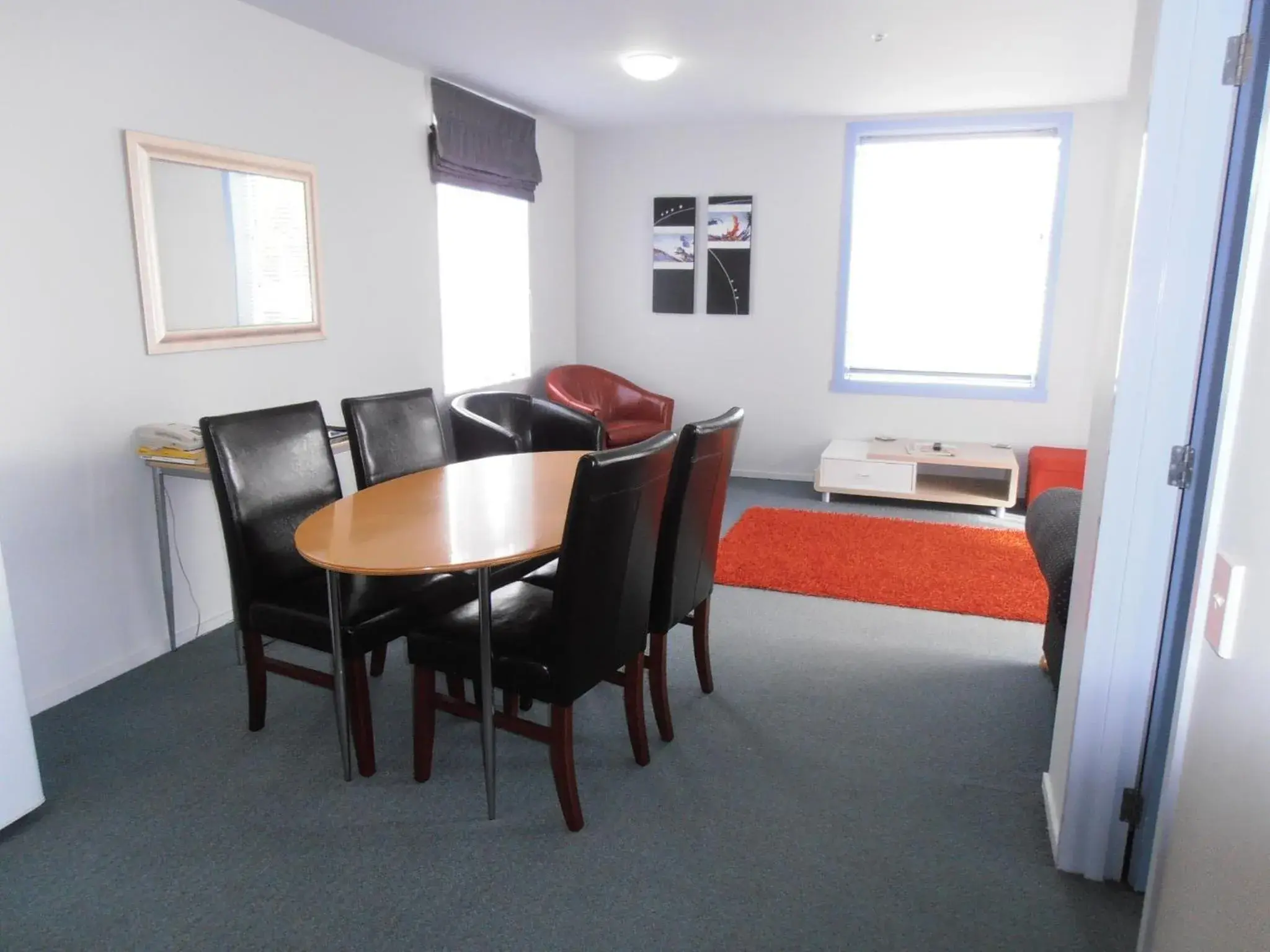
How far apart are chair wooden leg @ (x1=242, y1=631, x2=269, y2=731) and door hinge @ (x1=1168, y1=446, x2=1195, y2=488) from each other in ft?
7.92

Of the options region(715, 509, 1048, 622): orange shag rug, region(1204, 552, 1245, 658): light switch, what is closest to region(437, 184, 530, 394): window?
region(715, 509, 1048, 622): orange shag rug

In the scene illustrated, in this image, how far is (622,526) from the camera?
2.12 meters

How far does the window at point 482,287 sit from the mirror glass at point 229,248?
1.18m

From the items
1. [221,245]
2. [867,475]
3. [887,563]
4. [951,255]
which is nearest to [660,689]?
[887,563]

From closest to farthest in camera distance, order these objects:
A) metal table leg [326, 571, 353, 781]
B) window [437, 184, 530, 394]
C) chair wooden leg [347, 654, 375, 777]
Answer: metal table leg [326, 571, 353, 781], chair wooden leg [347, 654, 375, 777], window [437, 184, 530, 394]

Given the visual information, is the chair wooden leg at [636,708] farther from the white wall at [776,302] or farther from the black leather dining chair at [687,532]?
the white wall at [776,302]

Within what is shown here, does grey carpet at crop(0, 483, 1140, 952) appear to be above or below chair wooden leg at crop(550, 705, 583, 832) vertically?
below

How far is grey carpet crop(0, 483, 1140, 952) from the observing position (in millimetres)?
1925

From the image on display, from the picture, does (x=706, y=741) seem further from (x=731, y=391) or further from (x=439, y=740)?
(x=731, y=391)

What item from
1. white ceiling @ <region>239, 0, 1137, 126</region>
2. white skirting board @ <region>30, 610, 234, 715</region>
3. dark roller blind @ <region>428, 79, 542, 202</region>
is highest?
white ceiling @ <region>239, 0, 1137, 126</region>

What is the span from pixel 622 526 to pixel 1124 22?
3327 mm

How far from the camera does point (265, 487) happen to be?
2.62m

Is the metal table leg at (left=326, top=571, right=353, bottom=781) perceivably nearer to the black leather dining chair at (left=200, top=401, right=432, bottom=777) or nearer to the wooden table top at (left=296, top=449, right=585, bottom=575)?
the black leather dining chair at (left=200, top=401, right=432, bottom=777)

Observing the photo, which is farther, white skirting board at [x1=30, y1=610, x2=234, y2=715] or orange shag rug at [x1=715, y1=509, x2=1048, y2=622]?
orange shag rug at [x1=715, y1=509, x2=1048, y2=622]
